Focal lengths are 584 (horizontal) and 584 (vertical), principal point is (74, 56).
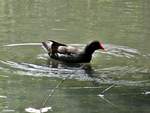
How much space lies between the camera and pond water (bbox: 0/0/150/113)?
8.09m

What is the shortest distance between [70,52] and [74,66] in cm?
41

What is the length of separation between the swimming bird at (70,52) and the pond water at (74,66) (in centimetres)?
17

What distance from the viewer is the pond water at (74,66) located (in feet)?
26.6

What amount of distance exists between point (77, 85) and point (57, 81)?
37cm

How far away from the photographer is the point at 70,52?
10711 mm

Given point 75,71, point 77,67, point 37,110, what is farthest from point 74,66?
point 37,110

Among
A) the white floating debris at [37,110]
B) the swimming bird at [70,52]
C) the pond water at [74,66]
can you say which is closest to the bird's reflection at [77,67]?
the pond water at [74,66]

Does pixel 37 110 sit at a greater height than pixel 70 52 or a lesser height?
lesser

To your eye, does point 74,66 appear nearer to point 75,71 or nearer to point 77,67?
point 77,67

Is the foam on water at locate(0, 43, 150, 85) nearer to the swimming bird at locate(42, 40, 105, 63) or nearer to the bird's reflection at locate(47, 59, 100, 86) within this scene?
the bird's reflection at locate(47, 59, 100, 86)

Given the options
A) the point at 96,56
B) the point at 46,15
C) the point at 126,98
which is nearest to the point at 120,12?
the point at 46,15

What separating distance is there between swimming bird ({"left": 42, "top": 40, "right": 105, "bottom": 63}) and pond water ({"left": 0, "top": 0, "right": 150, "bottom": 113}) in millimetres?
167

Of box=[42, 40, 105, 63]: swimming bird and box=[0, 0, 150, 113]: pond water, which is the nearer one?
box=[0, 0, 150, 113]: pond water

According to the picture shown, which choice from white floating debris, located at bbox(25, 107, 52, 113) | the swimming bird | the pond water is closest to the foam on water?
the pond water
